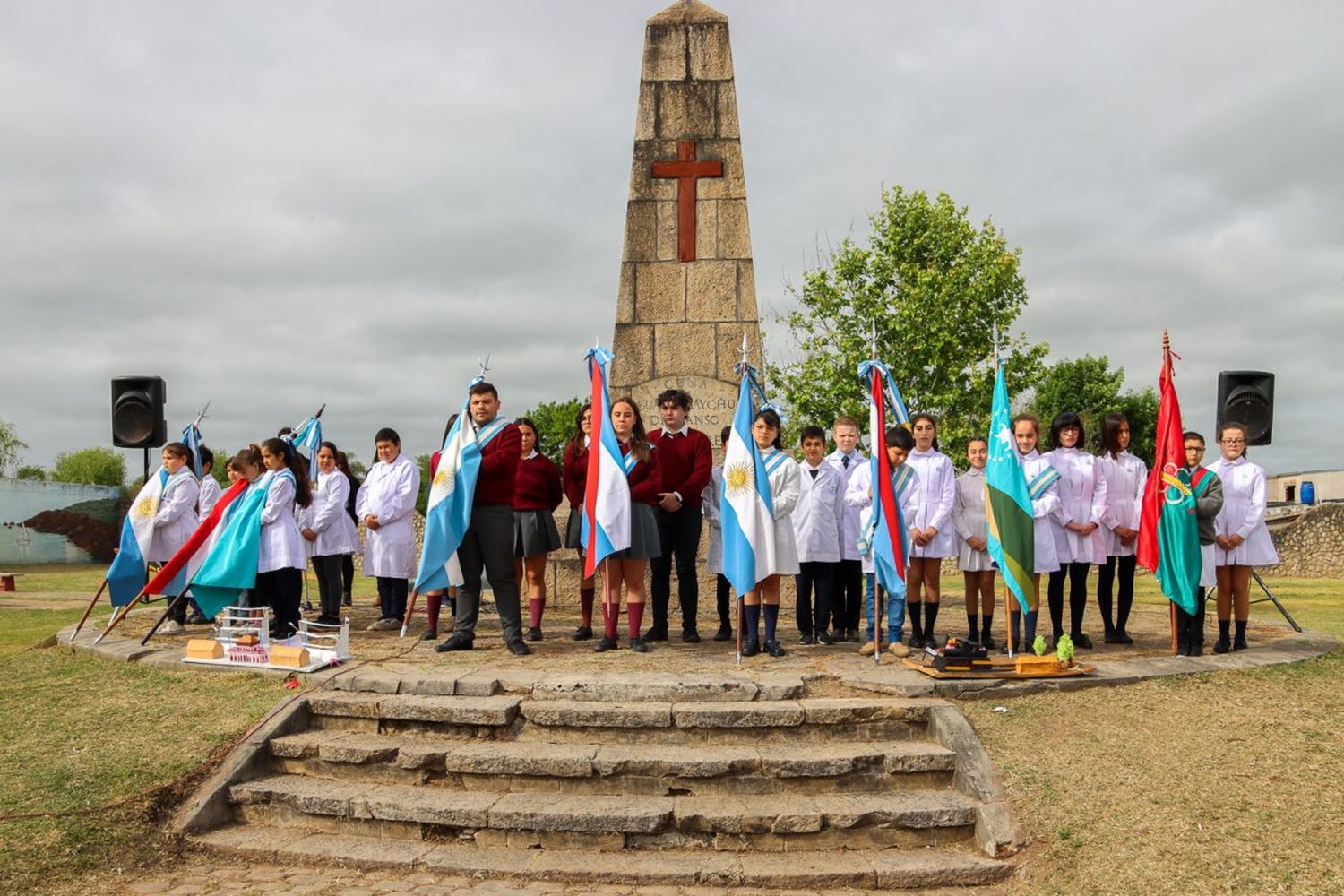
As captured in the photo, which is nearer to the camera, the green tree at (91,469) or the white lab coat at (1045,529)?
the white lab coat at (1045,529)

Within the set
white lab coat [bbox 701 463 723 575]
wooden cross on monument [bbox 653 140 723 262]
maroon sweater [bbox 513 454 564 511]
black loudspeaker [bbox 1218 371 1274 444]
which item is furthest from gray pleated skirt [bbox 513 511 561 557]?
black loudspeaker [bbox 1218 371 1274 444]

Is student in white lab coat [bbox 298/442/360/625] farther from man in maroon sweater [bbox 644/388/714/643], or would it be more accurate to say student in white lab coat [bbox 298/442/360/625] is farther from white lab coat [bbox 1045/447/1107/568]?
white lab coat [bbox 1045/447/1107/568]

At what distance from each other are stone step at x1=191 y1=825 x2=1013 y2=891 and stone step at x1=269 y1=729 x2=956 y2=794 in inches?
16.3

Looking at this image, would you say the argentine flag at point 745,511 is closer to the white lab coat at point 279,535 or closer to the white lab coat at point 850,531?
the white lab coat at point 850,531

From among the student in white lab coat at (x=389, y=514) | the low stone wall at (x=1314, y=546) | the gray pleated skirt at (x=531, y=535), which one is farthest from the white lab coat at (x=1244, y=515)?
the low stone wall at (x=1314, y=546)

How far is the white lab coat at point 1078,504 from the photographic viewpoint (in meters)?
7.57

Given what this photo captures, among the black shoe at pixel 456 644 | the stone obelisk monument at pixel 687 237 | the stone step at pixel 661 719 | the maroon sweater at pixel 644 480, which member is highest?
the stone obelisk monument at pixel 687 237

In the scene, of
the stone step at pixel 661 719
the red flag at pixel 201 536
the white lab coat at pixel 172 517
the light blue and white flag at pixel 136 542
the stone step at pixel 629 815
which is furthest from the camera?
the white lab coat at pixel 172 517

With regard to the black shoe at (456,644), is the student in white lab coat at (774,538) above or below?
above

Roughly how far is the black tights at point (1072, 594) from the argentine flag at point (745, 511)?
7.09 feet

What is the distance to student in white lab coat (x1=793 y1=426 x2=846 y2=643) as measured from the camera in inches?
304

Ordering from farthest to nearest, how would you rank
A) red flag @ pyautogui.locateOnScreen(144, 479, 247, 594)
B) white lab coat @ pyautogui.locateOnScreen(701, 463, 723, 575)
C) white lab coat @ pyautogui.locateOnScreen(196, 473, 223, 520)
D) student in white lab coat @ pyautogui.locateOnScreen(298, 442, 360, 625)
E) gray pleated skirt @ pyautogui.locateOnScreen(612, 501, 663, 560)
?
white lab coat @ pyautogui.locateOnScreen(196, 473, 223, 520)
student in white lab coat @ pyautogui.locateOnScreen(298, 442, 360, 625)
white lab coat @ pyautogui.locateOnScreen(701, 463, 723, 575)
red flag @ pyautogui.locateOnScreen(144, 479, 247, 594)
gray pleated skirt @ pyautogui.locateOnScreen(612, 501, 663, 560)

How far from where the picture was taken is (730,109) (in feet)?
33.6

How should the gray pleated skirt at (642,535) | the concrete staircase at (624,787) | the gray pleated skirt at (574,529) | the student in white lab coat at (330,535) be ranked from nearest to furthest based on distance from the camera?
the concrete staircase at (624,787)
the gray pleated skirt at (642,535)
the gray pleated skirt at (574,529)
the student in white lab coat at (330,535)
